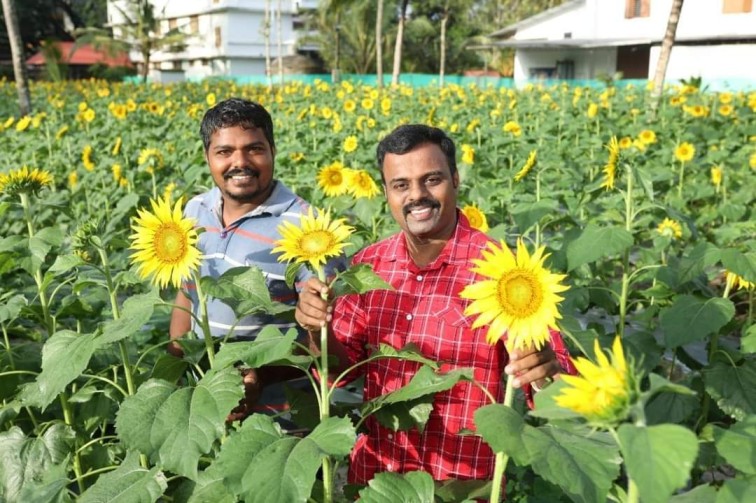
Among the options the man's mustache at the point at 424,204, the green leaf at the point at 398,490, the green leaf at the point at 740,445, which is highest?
the man's mustache at the point at 424,204

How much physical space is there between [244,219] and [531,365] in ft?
3.61

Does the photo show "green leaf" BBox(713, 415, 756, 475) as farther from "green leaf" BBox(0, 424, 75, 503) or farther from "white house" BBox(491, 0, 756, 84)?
"white house" BBox(491, 0, 756, 84)

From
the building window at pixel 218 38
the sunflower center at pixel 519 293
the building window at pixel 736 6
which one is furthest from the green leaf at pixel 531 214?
the building window at pixel 218 38

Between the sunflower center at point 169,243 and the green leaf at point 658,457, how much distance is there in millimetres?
1028

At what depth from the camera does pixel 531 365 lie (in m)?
1.36

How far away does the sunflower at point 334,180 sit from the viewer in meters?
3.72

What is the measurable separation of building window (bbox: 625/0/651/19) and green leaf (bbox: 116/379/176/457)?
28.2 m

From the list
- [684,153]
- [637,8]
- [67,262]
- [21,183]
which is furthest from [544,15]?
[67,262]

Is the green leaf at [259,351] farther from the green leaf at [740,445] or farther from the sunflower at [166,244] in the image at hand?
the green leaf at [740,445]

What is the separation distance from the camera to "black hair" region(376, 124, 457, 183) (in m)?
1.76

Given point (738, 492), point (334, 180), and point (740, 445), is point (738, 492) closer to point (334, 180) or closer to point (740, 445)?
point (740, 445)

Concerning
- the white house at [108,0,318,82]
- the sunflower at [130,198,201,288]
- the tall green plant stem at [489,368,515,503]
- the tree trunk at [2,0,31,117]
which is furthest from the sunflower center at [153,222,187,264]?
the white house at [108,0,318,82]

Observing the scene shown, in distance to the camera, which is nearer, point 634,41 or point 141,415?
point 141,415

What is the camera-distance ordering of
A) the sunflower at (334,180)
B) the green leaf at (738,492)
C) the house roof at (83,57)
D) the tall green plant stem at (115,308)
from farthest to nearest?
the house roof at (83,57), the sunflower at (334,180), the tall green plant stem at (115,308), the green leaf at (738,492)
